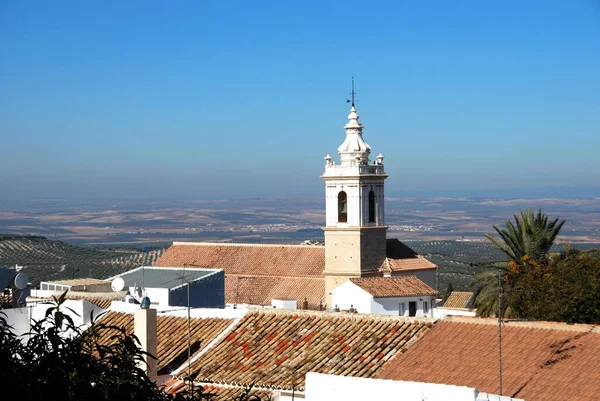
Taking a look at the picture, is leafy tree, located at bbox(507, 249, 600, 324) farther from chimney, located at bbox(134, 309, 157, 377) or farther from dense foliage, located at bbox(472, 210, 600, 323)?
chimney, located at bbox(134, 309, 157, 377)

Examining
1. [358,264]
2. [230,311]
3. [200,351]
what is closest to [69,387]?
[200,351]

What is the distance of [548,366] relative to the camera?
18094 millimetres

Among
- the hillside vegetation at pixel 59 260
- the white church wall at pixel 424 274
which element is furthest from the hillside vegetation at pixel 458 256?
the hillside vegetation at pixel 59 260

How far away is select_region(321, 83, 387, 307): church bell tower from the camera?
173ft

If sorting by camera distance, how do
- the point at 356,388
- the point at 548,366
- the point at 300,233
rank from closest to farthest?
the point at 356,388 → the point at 548,366 → the point at 300,233

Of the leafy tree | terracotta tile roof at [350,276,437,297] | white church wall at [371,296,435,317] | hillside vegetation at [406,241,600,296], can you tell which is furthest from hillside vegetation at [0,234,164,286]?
the leafy tree

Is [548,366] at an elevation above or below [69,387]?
below

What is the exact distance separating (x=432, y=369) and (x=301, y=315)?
3.57m

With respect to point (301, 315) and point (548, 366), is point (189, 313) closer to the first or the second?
point (301, 315)

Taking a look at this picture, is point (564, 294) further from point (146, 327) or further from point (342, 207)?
point (342, 207)

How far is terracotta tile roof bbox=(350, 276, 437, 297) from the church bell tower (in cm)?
828

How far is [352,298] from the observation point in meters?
41.2

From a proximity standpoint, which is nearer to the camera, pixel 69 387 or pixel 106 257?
pixel 69 387

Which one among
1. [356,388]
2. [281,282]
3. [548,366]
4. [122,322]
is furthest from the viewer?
[281,282]
